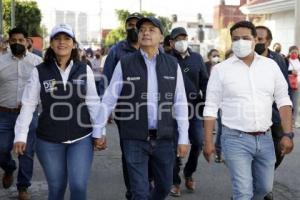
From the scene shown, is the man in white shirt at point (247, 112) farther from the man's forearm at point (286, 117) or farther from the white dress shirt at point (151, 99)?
the white dress shirt at point (151, 99)

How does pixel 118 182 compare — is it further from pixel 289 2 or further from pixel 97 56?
pixel 289 2

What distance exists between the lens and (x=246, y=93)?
4.64 meters

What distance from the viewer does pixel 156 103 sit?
4695 mm

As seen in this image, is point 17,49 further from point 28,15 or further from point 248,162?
point 28,15

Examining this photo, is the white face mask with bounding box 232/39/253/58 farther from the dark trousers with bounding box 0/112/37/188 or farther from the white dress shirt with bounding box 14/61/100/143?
the dark trousers with bounding box 0/112/37/188

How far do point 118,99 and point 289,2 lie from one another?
61.9ft

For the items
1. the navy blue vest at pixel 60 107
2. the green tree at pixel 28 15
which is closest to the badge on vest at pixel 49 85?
the navy blue vest at pixel 60 107

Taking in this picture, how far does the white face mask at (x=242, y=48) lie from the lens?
4.73 metres

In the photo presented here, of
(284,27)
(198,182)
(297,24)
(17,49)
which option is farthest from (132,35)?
(284,27)

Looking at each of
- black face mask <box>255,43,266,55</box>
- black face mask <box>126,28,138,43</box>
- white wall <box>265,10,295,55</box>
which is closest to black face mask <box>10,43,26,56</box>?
black face mask <box>126,28,138,43</box>

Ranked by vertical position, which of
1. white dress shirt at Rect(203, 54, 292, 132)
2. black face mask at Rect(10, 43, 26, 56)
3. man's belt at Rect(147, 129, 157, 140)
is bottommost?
man's belt at Rect(147, 129, 157, 140)

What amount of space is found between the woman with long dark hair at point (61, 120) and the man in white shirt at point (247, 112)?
1042 millimetres

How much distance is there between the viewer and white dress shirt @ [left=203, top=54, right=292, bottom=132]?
465 centimetres

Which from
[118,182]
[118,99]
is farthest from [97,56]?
[118,99]
